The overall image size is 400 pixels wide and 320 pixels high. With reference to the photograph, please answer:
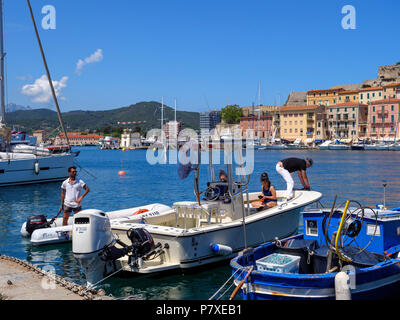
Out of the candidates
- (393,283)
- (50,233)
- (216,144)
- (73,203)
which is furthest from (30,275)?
(393,283)

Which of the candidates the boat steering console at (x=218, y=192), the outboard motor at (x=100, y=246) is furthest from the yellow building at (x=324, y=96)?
the outboard motor at (x=100, y=246)

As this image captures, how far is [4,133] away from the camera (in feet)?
107

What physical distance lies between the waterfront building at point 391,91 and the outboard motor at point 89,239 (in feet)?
381

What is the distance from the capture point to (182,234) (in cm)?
924

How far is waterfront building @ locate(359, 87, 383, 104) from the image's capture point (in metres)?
114

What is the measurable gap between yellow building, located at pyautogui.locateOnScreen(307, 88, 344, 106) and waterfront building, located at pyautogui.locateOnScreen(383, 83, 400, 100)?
645 inches

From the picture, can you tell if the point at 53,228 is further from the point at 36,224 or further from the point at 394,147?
the point at 394,147

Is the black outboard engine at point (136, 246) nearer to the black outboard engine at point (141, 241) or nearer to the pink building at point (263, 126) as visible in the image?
the black outboard engine at point (141, 241)

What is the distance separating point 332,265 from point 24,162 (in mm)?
28757

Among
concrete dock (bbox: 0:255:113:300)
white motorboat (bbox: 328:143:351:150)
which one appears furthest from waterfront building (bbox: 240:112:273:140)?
concrete dock (bbox: 0:255:113:300)

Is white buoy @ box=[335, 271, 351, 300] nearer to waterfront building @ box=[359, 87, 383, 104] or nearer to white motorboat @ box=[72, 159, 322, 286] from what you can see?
white motorboat @ box=[72, 159, 322, 286]

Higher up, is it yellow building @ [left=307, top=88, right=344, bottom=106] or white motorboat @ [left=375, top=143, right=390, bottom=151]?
yellow building @ [left=307, top=88, right=344, bottom=106]
